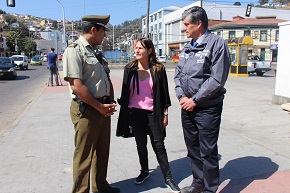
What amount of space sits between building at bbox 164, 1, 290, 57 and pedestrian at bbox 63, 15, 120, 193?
60187 millimetres

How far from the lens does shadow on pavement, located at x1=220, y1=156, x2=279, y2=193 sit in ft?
11.1

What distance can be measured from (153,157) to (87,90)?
199 cm

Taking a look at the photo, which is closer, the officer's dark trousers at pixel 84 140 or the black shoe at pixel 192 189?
the officer's dark trousers at pixel 84 140

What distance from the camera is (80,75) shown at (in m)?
2.69

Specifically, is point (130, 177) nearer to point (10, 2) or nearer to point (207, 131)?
point (207, 131)

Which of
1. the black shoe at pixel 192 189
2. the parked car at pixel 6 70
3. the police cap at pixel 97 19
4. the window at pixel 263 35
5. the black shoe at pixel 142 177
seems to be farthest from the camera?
the window at pixel 263 35

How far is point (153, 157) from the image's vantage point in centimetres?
432

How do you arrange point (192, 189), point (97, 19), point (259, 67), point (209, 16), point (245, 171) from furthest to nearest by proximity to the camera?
point (209, 16)
point (259, 67)
point (245, 171)
point (192, 189)
point (97, 19)

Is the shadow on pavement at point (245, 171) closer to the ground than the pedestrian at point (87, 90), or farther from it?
closer to the ground

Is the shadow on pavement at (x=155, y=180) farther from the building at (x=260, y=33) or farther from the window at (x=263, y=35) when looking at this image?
the window at (x=263, y=35)

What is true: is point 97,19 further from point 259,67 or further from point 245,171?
point 259,67

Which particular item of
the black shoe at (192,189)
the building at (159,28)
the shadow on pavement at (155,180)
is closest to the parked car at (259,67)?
the shadow on pavement at (155,180)

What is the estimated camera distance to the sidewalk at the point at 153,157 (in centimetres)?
342

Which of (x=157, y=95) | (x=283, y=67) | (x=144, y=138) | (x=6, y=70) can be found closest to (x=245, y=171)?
(x=144, y=138)
